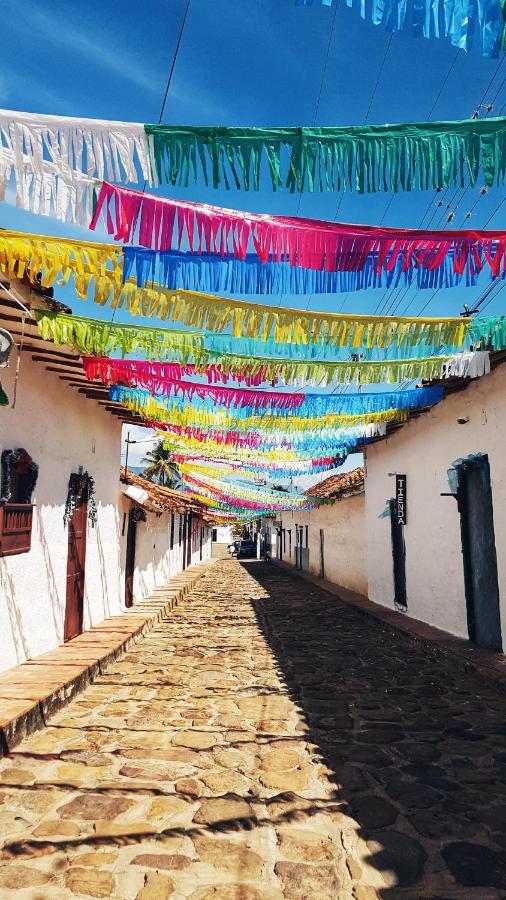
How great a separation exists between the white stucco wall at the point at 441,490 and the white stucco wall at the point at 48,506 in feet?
19.8

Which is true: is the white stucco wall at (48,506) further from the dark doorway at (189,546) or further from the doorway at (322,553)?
the dark doorway at (189,546)

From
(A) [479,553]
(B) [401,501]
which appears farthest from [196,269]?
(B) [401,501]

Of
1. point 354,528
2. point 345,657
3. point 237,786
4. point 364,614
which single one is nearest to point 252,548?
point 354,528

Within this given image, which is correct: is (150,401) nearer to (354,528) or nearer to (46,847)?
(46,847)

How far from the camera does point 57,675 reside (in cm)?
612

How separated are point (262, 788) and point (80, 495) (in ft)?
18.7

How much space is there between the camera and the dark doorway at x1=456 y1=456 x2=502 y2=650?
8.06 meters

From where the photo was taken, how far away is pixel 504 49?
2.53 metres

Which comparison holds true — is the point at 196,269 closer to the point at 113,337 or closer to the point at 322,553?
the point at 113,337

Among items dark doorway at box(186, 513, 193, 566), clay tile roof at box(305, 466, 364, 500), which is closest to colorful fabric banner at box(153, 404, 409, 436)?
clay tile roof at box(305, 466, 364, 500)

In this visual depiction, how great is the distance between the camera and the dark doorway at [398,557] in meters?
11.7

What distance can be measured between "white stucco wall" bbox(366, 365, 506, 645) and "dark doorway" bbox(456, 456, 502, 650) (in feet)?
0.69

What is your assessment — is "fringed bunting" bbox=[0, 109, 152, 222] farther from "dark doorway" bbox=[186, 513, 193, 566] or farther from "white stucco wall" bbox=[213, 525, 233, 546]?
"white stucco wall" bbox=[213, 525, 233, 546]

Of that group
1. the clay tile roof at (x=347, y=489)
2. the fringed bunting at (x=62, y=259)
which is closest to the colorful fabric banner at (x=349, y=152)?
the fringed bunting at (x=62, y=259)
